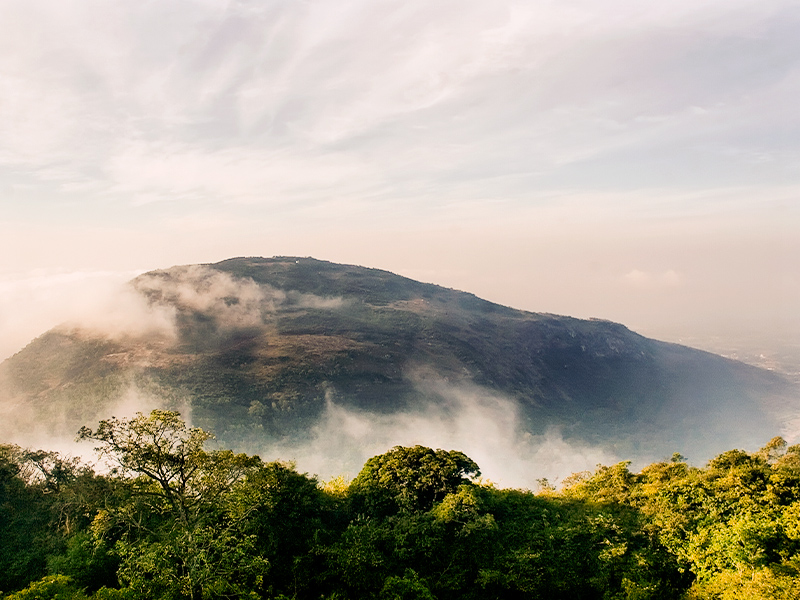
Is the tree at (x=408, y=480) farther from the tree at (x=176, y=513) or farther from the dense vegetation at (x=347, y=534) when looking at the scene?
the tree at (x=176, y=513)

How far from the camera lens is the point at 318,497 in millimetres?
39062

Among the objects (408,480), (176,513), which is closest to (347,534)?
(408,480)

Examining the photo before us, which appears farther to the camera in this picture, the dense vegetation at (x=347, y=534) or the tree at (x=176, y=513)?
the dense vegetation at (x=347, y=534)

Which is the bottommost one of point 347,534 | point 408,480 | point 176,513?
point 347,534

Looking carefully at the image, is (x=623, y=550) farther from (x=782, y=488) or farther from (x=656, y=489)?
(x=782, y=488)

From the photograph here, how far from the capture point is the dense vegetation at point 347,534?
2750cm

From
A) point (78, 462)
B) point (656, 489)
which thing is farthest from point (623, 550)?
point (78, 462)

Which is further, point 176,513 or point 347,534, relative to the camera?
point 347,534

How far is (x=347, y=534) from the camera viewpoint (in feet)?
111

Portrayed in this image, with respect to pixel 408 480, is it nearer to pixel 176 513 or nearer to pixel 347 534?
pixel 347 534

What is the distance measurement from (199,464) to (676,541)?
35.1 m

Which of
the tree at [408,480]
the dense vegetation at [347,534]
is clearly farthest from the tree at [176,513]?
the tree at [408,480]

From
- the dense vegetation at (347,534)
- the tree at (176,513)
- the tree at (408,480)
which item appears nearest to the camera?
the tree at (176,513)

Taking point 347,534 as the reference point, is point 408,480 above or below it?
above
